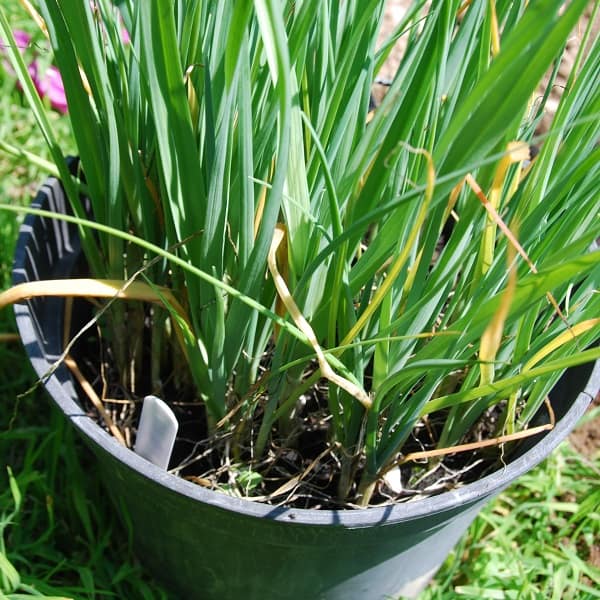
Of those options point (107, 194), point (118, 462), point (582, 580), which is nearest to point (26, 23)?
point (107, 194)

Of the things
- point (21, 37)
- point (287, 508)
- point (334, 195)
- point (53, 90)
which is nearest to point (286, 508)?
point (287, 508)

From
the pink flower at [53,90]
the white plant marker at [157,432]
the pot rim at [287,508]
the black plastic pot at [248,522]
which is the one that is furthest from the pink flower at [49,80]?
the white plant marker at [157,432]

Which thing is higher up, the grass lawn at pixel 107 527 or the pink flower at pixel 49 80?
the pink flower at pixel 49 80

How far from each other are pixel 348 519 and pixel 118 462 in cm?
22

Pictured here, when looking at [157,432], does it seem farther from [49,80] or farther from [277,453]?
[49,80]

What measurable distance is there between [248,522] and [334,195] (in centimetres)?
31

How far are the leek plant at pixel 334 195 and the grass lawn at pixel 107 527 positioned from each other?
299 mm

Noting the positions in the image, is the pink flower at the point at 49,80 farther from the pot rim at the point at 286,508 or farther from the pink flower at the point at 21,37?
the pot rim at the point at 286,508

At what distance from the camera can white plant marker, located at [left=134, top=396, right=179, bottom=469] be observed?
668mm

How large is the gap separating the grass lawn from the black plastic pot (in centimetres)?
6

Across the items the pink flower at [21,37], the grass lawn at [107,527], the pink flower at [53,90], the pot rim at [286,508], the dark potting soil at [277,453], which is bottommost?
the grass lawn at [107,527]

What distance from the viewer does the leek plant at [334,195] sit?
0.54 metres

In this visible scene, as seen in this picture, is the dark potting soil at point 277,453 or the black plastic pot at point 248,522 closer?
the black plastic pot at point 248,522

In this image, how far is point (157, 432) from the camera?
0.69 m
